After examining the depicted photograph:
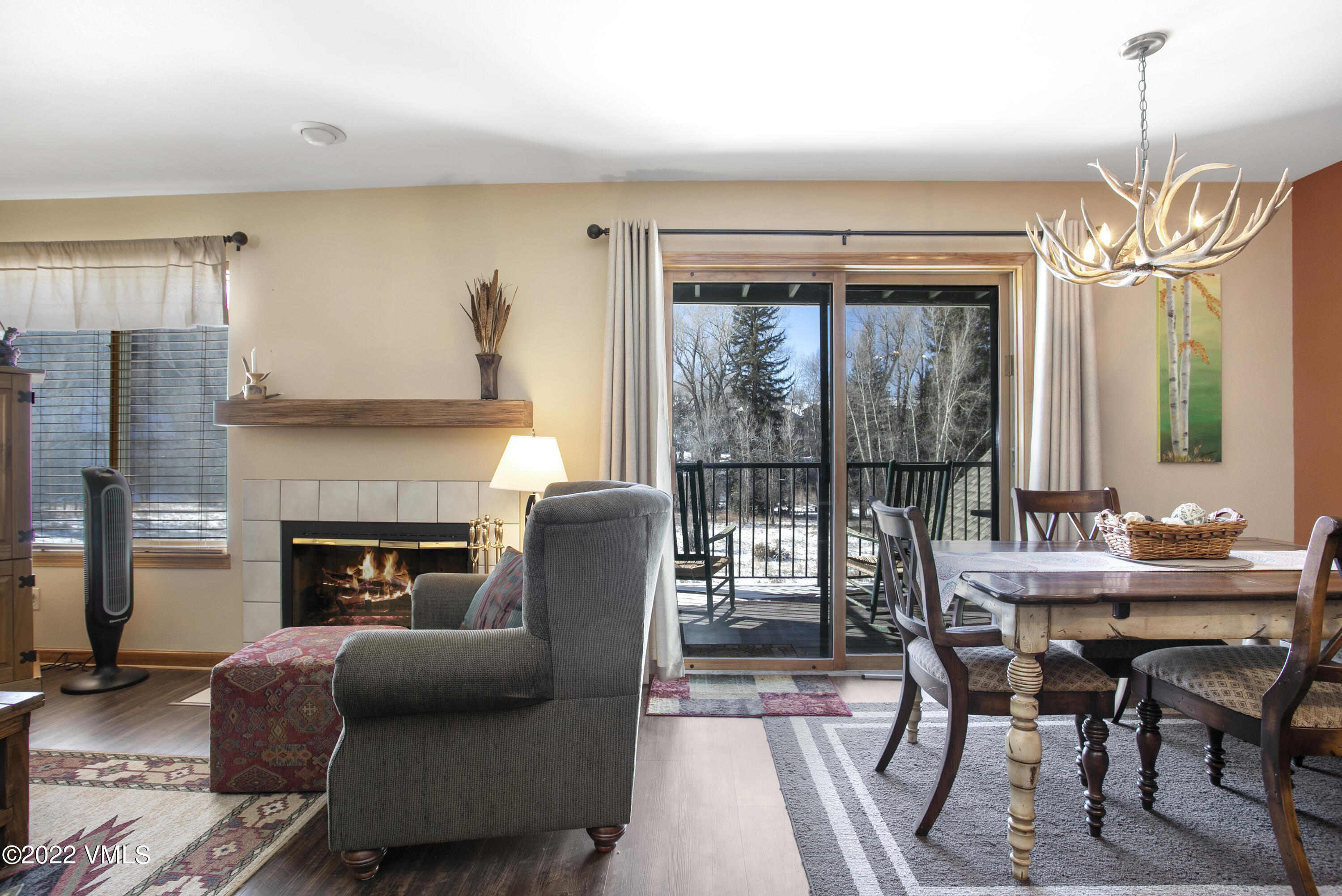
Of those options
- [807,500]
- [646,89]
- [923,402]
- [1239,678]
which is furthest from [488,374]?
[1239,678]

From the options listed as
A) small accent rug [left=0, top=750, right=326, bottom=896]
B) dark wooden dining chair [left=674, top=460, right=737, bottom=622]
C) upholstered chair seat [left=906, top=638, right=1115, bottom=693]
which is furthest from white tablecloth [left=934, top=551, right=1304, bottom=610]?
small accent rug [left=0, top=750, right=326, bottom=896]

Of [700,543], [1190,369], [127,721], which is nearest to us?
[127,721]

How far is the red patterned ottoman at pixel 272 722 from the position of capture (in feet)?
6.61

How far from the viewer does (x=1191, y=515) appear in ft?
6.86

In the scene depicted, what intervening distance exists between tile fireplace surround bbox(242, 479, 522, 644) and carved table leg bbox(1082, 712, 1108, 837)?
2438 millimetres

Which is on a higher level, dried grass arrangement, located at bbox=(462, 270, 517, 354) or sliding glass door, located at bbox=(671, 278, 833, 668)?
dried grass arrangement, located at bbox=(462, 270, 517, 354)

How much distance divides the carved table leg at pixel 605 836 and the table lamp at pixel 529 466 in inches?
55.1

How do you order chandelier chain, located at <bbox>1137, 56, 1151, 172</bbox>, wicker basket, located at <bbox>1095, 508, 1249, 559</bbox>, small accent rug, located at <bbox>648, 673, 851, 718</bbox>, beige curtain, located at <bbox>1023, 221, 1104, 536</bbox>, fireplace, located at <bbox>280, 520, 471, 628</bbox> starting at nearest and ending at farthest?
wicker basket, located at <bbox>1095, 508, 1249, 559</bbox> < chandelier chain, located at <bbox>1137, 56, 1151, 172</bbox> < small accent rug, located at <bbox>648, 673, 851, 718</bbox> < beige curtain, located at <bbox>1023, 221, 1104, 536</bbox> < fireplace, located at <bbox>280, 520, 471, 628</bbox>

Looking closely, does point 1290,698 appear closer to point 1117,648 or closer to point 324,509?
point 1117,648

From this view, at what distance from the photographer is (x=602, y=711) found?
1.71 meters

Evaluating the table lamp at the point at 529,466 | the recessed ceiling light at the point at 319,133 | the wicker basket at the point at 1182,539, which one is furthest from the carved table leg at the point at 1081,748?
the recessed ceiling light at the point at 319,133

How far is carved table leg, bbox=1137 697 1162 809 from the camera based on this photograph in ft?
6.57

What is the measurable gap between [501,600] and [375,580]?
1.74 meters

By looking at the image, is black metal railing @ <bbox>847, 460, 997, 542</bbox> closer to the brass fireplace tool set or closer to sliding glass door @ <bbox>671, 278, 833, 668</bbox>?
sliding glass door @ <bbox>671, 278, 833, 668</bbox>
